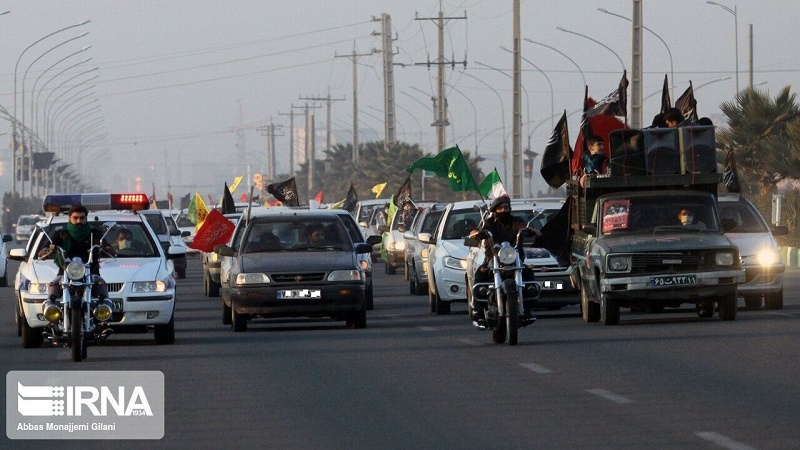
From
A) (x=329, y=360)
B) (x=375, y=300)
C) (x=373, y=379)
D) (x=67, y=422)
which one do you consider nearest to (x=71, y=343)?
(x=329, y=360)

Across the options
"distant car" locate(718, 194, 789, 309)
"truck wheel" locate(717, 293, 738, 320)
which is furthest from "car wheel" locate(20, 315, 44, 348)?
"distant car" locate(718, 194, 789, 309)

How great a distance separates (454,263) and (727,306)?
4.38 m

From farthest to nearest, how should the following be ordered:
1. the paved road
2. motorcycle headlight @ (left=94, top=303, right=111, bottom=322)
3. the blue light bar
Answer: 1. the blue light bar
2. motorcycle headlight @ (left=94, top=303, right=111, bottom=322)
3. the paved road

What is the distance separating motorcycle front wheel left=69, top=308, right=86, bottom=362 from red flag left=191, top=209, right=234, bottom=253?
15716 mm

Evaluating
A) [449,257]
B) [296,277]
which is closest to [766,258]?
[449,257]

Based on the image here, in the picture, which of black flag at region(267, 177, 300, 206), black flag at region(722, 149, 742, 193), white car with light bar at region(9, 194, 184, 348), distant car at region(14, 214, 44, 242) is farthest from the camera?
distant car at region(14, 214, 44, 242)

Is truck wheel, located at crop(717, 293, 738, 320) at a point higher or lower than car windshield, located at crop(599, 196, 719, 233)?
lower

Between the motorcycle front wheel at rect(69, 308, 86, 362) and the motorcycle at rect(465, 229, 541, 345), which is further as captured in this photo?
the motorcycle at rect(465, 229, 541, 345)

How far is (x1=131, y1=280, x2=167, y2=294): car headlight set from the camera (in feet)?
66.1

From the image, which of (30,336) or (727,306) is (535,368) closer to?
(30,336)

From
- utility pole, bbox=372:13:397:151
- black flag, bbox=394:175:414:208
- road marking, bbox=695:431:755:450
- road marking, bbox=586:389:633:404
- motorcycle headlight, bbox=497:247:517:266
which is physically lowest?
road marking, bbox=695:431:755:450

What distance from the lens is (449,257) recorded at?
84.4ft

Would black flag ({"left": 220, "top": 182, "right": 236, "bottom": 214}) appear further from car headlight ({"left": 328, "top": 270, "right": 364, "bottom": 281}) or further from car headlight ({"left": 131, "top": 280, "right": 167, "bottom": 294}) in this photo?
car headlight ({"left": 131, "top": 280, "right": 167, "bottom": 294})

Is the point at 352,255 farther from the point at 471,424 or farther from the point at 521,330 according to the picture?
the point at 471,424
